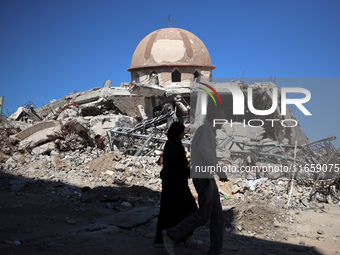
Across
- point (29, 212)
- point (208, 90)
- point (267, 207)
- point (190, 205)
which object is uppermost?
point (208, 90)

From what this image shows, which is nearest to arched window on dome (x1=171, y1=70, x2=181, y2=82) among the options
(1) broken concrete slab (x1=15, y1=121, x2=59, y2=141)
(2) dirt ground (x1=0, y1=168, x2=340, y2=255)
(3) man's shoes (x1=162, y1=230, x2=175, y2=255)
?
(1) broken concrete slab (x1=15, y1=121, x2=59, y2=141)

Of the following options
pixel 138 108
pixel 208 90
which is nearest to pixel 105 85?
pixel 138 108

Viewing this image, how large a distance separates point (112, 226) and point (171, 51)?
14.9 meters

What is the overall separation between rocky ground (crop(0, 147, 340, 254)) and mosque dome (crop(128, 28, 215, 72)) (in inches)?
394

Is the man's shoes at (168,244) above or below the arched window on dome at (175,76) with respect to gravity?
below

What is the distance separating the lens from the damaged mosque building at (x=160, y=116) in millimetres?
9437

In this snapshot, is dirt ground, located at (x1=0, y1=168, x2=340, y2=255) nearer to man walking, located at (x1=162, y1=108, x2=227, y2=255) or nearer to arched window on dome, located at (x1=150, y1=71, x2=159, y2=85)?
man walking, located at (x1=162, y1=108, x2=227, y2=255)

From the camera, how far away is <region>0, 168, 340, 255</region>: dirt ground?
3453mm

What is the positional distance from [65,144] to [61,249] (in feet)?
26.8

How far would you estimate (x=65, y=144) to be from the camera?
11.0 meters

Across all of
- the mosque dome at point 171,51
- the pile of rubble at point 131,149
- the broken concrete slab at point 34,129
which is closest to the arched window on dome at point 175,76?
the mosque dome at point 171,51

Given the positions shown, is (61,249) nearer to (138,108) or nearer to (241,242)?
(241,242)

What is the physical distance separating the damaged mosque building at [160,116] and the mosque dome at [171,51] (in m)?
0.05

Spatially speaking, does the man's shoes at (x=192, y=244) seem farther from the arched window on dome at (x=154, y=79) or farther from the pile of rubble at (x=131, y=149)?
the arched window on dome at (x=154, y=79)
